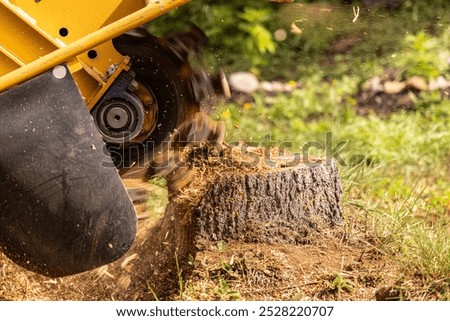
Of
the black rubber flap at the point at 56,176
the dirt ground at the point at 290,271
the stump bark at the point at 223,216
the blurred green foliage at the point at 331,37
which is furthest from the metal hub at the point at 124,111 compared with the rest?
the blurred green foliage at the point at 331,37

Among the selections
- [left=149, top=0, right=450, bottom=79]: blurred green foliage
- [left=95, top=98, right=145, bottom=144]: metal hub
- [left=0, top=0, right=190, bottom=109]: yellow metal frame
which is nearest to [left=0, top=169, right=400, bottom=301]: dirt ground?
[left=95, top=98, right=145, bottom=144]: metal hub

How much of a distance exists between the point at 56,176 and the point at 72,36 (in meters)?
0.64

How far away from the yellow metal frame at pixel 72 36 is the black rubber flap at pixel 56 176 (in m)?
0.08

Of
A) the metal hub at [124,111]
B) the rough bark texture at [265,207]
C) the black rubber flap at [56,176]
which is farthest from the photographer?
the metal hub at [124,111]

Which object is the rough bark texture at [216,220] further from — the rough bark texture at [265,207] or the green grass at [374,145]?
the green grass at [374,145]

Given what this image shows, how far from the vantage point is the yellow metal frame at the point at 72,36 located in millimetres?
4230

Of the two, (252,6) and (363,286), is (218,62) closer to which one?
(252,6)

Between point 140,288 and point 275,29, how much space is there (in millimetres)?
1906

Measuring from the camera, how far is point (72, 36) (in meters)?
4.50

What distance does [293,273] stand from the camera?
174 inches

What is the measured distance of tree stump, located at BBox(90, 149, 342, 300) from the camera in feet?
14.8

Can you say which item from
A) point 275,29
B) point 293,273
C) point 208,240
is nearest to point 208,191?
point 208,240

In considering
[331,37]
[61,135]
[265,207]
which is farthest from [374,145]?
[61,135]

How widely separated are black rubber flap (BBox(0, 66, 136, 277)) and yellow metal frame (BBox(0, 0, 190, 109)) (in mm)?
77
